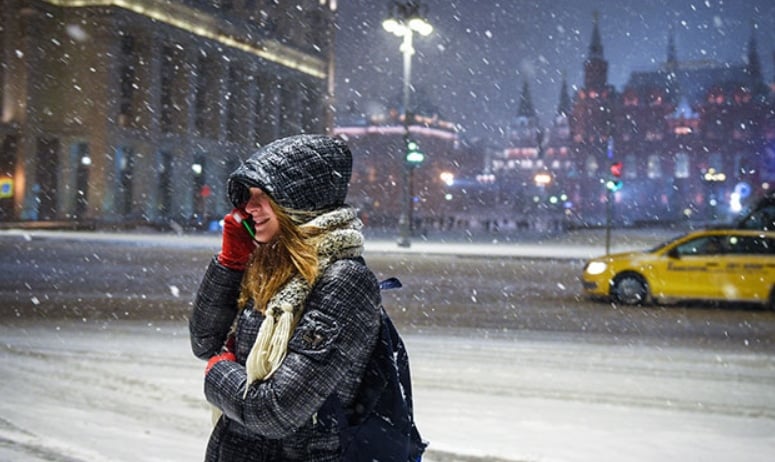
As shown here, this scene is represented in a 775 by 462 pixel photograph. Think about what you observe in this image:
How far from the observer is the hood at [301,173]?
7.46 ft

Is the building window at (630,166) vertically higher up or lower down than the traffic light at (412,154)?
higher up

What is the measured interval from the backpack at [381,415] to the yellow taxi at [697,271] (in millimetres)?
13309

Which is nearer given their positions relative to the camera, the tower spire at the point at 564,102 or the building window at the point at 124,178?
the building window at the point at 124,178

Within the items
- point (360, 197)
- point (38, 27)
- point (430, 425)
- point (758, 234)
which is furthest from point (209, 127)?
point (430, 425)

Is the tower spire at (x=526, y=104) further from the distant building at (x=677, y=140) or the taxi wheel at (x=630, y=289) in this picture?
the taxi wheel at (x=630, y=289)

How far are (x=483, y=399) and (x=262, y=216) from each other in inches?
213

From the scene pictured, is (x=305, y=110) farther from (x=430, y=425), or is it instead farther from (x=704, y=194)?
(x=430, y=425)

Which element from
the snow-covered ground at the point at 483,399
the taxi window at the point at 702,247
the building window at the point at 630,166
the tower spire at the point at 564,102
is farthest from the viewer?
the tower spire at the point at 564,102

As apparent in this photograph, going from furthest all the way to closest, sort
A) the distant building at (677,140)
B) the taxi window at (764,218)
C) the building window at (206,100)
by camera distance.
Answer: the distant building at (677,140) < the building window at (206,100) < the taxi window at (764,218)

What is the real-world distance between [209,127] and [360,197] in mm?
38633

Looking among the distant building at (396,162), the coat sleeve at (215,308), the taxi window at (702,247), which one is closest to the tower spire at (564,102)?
the distant building at (396,162)

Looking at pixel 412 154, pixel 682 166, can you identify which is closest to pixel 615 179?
pixel 412 154

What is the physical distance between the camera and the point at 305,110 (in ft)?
329

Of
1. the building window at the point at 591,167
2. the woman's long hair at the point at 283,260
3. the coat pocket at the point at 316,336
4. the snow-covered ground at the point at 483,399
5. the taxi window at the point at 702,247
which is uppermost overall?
the building window at the point at 591,167
